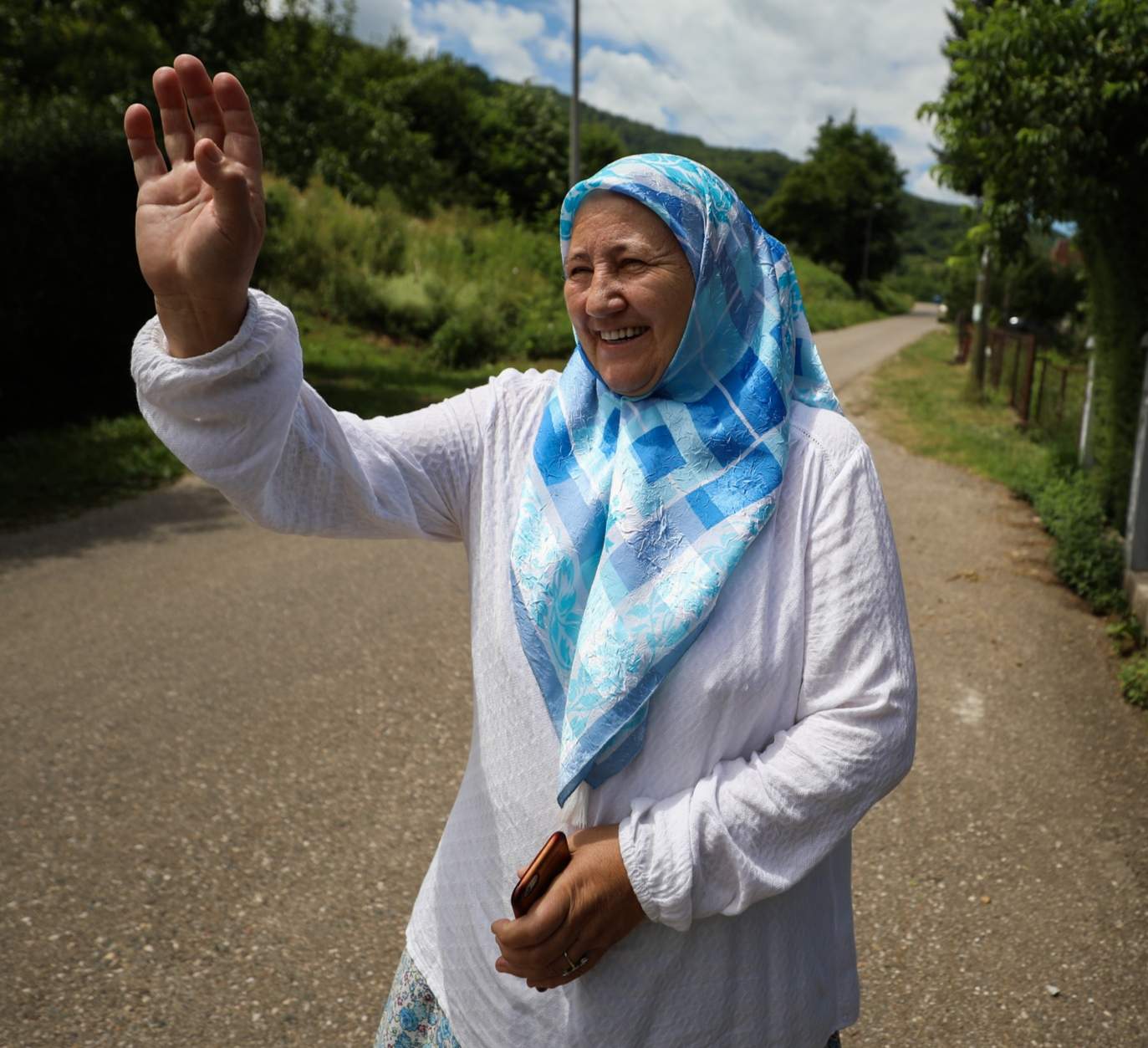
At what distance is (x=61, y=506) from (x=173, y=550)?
1785 millimetres

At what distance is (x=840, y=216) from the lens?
68.8 meters

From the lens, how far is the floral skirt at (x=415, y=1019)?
69.7 inches

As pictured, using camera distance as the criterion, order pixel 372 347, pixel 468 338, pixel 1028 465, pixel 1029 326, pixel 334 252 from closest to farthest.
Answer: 1. pixel 1028 465
2. pixel 468 338
3. pixel 372 347
4. pixel 334 252
5. pixel 1029 326

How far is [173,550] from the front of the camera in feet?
25.1

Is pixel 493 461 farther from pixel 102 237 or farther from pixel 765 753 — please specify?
pixel 102 237

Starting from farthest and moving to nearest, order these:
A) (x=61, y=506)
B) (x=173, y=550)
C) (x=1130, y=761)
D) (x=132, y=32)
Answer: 1. (x=132, y=32)
2. (x=61, y=506)
3. (x=173, y=550)
4. (x=1130, y=761)

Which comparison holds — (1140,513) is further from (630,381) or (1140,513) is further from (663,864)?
(663,864)

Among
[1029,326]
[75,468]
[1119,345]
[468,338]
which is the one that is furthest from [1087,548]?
[1029,326]

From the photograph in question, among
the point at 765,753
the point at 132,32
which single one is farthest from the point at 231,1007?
the point at 132,32

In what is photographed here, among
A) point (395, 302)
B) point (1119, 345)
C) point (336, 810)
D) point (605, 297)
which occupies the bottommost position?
point (336, 810)

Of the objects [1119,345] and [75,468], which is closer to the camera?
[1119,345]

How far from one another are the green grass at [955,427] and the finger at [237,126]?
9.35 meters

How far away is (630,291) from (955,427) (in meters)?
13.3

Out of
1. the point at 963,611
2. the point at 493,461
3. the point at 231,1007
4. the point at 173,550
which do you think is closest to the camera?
the point at 493,461
